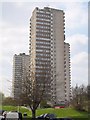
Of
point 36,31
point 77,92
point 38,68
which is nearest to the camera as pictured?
point 38,68

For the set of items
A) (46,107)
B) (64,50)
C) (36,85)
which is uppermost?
(64,50)

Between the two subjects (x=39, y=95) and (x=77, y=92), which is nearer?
(x=39, y=95)

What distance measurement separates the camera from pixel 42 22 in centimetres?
2250

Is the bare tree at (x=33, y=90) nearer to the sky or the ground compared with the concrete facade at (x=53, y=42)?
nearer to the ground

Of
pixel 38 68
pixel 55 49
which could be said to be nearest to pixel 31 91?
pixel 38 68

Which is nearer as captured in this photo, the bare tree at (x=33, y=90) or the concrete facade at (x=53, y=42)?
the bare tree at (x=33, y=90)

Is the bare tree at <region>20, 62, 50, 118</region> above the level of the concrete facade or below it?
below

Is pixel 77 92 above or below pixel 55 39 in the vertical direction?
below

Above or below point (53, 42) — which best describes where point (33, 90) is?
below

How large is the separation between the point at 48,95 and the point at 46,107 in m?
5.20

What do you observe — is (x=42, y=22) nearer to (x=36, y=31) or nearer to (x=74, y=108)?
(x=36, y=31)

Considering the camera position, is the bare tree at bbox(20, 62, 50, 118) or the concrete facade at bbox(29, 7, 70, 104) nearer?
the bare tree at bbox(20, 62, 50, 118)

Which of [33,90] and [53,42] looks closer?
[33,90]

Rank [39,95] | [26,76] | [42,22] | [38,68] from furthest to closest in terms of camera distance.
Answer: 1. [42,22]
2. [38,68]
3. [26,76]
4. [39,95]
